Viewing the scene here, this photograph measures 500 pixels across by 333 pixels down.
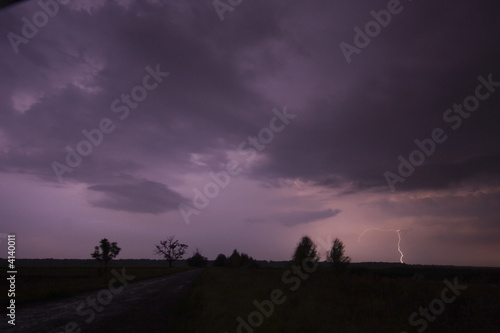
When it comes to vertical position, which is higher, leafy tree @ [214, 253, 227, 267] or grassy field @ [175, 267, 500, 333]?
grassy field @ [175, 267, 500, 333]

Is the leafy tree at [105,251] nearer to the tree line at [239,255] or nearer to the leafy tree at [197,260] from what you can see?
the tree line at [239,255]

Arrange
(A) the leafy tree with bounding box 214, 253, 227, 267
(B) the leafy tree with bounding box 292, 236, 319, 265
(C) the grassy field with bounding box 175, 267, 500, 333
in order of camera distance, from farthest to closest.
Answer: (A) the leafy tree with bounding box 214, 253, 227, 267 → (B) the leafy tree with bounding box 292, 236, 319, 265 → (C) the grassy field with bounding box 175, 267, 500, 333

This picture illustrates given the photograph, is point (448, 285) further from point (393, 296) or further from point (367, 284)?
point (367, 284)

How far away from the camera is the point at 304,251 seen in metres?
46.1

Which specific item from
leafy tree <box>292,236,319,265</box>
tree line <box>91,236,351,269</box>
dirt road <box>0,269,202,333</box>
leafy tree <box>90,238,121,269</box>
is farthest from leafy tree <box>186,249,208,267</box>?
dirt road <box>0,269,202,333</box>

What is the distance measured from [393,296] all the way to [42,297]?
64.2 feet

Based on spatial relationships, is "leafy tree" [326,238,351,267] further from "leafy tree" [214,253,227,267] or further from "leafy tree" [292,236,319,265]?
"leafy tree" [214,253,227,267]

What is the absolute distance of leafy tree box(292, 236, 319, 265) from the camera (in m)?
45.4

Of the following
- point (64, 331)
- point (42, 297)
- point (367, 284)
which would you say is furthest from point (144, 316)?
point (367, 284)

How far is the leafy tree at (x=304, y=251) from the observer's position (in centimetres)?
4541

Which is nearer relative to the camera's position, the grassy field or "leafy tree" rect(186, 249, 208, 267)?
the grassy field

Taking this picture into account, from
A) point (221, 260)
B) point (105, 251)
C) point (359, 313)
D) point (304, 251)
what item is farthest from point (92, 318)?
point (221, 260)

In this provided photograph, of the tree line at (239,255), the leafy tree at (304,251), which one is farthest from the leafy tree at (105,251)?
the leafy tree at (304,251)

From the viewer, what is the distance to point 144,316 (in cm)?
1547
